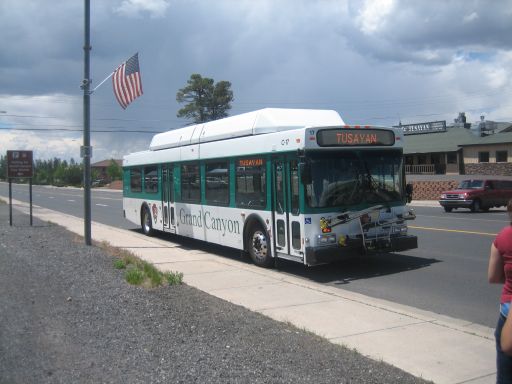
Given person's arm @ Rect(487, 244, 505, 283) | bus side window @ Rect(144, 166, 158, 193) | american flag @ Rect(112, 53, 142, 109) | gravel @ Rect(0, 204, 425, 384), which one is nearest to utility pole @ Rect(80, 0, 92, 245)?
american flag @ Rect(112, 53, 142, 109)

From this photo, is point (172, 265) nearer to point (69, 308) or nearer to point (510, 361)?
point (69, 308)

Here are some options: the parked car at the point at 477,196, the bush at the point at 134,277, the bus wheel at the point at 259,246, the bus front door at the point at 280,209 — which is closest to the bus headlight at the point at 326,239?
the bus front door at the point at 280,209

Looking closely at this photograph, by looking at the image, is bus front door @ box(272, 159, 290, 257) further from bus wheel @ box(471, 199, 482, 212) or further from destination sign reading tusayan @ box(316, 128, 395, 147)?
bus wheel @ box(471, 199, 482, 212)

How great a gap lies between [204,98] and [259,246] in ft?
205

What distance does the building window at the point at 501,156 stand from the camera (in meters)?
47.5

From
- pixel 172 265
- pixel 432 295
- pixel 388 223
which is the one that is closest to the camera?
pixel 432 295

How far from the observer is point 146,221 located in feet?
58.1

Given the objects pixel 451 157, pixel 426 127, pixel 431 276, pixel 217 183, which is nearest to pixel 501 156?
pixel 451 157

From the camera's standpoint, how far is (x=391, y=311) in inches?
290

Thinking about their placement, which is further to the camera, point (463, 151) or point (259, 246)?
point (463, 151)

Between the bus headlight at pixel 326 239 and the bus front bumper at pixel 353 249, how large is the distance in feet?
0.29

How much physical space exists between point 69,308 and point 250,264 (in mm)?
5267

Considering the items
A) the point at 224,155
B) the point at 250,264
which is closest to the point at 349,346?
the point at 250,264

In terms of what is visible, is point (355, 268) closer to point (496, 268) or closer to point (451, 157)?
point (496, 268)
